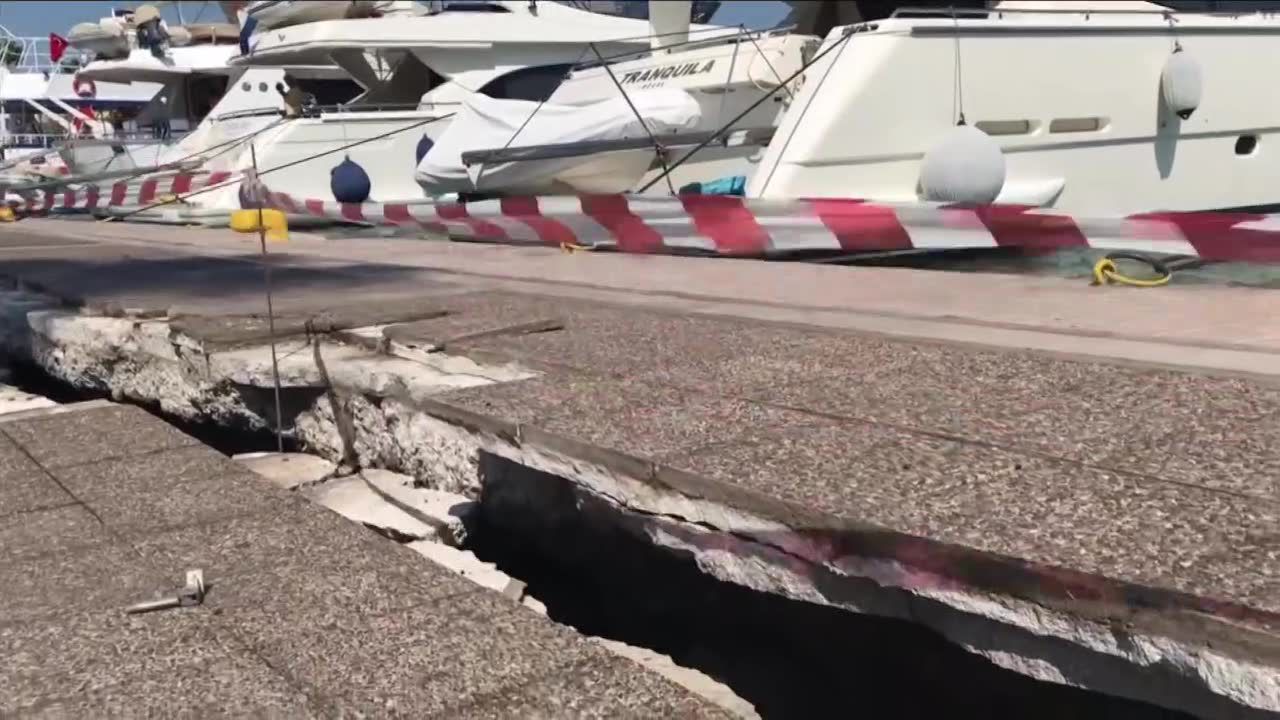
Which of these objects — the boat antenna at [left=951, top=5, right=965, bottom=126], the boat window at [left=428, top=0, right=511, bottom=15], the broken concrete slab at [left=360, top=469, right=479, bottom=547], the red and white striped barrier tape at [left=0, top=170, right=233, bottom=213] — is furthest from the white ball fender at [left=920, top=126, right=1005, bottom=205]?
the boat window at [left=428, top=0, right=511, bottom=15]

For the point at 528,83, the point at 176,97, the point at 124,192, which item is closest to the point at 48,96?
the point at 176,97

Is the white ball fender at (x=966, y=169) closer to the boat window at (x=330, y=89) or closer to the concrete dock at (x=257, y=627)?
the concrete dock at (x=257, y=627)

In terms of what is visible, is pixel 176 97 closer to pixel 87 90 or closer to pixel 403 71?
pixel 403 71

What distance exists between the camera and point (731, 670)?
10.6 ft

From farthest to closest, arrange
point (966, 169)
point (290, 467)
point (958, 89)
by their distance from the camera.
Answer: point (958, 89) → point (966, 169) → point (290, 467)

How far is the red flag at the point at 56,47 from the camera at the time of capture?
34156 mm

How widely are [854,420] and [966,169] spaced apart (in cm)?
651

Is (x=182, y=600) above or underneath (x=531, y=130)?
underneath

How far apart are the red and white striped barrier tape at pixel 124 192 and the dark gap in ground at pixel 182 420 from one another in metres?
11.1

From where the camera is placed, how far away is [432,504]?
370 centimetres

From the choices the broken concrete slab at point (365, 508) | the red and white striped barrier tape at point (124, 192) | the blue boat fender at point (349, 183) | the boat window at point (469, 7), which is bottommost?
the red and white striped barrier tape at point (124, 192)

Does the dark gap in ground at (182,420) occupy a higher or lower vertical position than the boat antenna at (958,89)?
lower

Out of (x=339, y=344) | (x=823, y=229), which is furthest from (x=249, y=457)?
(x=823, y=229)

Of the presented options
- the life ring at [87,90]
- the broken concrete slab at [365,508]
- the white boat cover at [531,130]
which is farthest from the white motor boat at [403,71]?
the life ring at [87,90]
